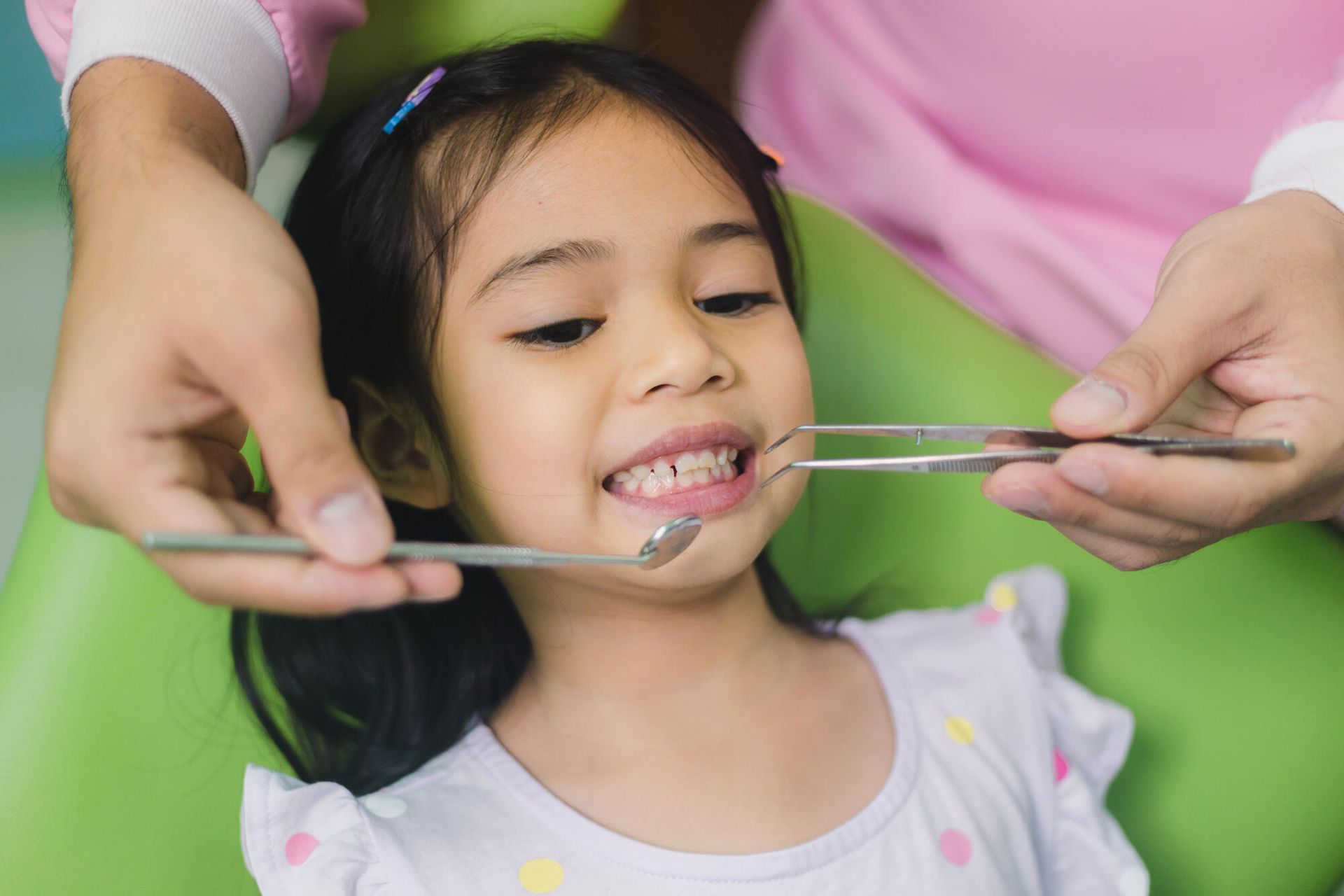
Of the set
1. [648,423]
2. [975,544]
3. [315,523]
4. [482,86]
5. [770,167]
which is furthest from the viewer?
[975,544]

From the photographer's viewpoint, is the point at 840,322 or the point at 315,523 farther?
the point at 840,322

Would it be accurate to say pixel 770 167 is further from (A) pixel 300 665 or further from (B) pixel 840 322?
(A) pixel 300 665

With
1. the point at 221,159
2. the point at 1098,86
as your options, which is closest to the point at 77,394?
the point at 221,159

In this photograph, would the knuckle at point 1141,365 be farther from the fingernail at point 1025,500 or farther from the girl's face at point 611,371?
the girl's face at point 611,371

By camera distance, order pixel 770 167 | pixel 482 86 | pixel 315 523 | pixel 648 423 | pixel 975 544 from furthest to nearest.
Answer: pixel 975 544 < pixel 770 167 < pixel 482 86 < pixel 648 423 < pixel 315 523

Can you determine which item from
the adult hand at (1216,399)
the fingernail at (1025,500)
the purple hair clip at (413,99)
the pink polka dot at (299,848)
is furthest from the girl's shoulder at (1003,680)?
the purple hair clip at (413,99)

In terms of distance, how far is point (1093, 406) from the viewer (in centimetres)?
64

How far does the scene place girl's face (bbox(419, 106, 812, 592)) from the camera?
771 mm

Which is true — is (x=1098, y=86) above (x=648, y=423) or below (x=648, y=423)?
above

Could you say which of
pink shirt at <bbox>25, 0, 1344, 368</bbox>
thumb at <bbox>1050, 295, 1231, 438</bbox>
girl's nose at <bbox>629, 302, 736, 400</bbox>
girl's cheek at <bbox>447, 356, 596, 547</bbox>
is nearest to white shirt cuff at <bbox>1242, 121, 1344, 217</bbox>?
pink shirt at <bbox>25, 0, 1344, 368</bbox>

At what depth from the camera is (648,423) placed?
30.1 inches

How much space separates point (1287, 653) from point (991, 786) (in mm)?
355

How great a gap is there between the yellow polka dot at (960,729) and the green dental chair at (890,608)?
0.19 m

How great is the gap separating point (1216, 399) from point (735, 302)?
362 mm
